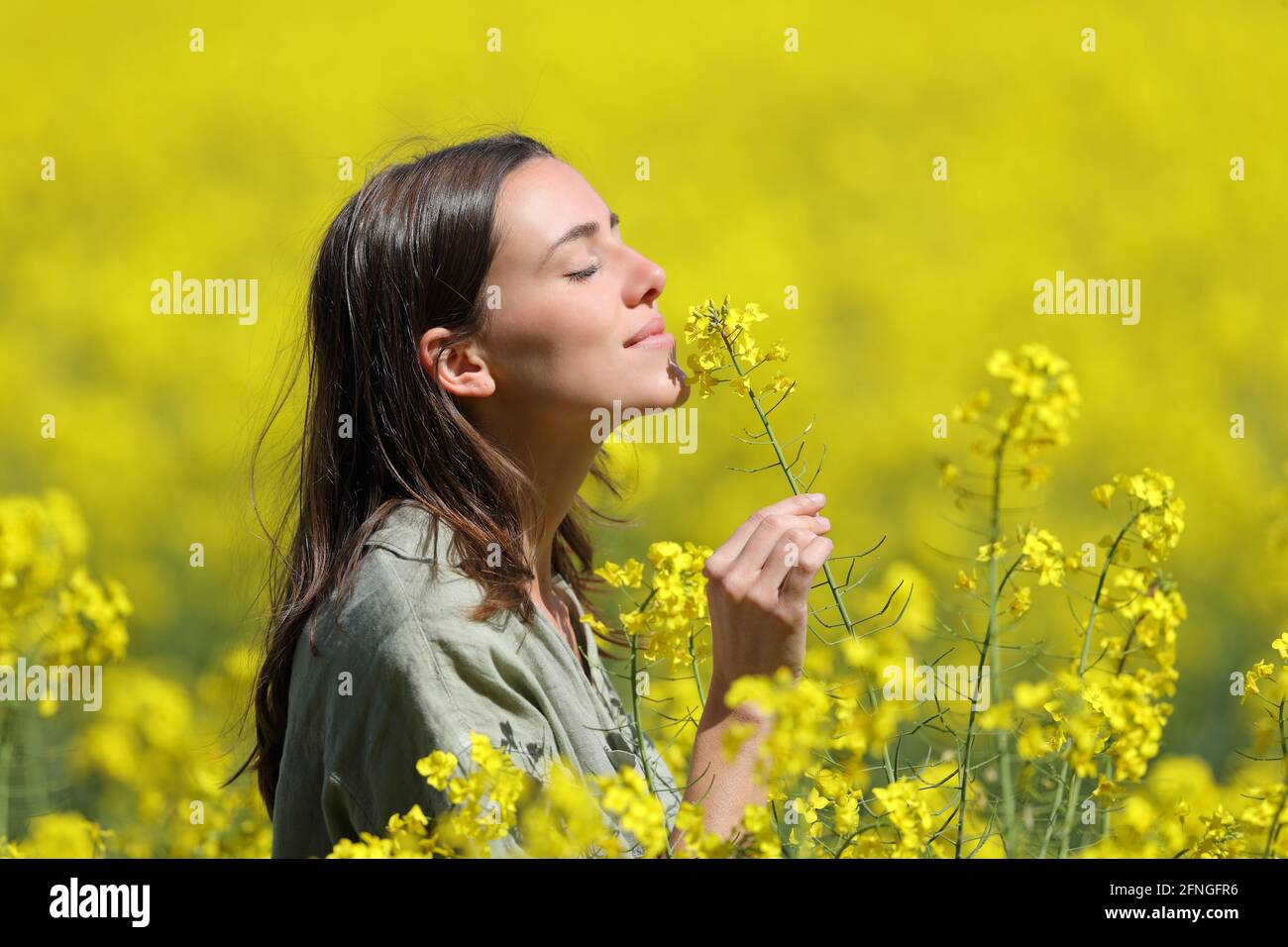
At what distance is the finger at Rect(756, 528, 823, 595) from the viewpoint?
1368 millimetres

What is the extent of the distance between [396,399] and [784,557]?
20.4 inches

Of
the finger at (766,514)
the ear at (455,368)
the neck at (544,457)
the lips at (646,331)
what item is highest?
the lips at (646,331)

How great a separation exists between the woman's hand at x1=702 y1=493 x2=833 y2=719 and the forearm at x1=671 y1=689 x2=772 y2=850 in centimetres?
5

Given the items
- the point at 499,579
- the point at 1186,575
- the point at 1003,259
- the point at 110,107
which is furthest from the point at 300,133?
the point at 499,579

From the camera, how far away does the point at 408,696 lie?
1.41 meters

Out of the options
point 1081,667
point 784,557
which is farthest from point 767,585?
point 1081,667

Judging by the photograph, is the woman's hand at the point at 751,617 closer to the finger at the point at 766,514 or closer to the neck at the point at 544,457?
the finger at the point at 766,514

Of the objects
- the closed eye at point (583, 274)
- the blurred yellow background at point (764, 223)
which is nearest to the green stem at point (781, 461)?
the closed eye at point (583, 274)

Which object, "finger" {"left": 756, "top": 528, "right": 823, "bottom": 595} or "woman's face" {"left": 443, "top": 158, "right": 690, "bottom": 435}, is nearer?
"finger" {"left": 756, "top": 528, "right": 823, "bottom": 595}

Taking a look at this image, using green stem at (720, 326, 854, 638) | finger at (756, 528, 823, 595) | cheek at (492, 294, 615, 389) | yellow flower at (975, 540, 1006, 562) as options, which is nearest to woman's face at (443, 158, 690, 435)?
cheek at (492, 294, 615, 389)

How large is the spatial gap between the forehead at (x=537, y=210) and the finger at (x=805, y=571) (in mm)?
487

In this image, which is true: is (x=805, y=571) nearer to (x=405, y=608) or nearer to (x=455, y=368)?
(x=405, y=608)

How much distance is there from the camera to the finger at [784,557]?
4.49ft

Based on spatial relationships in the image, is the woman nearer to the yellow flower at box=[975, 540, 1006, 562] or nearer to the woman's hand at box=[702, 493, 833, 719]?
the woman's hand at box=[702, 493, 833, 719]
